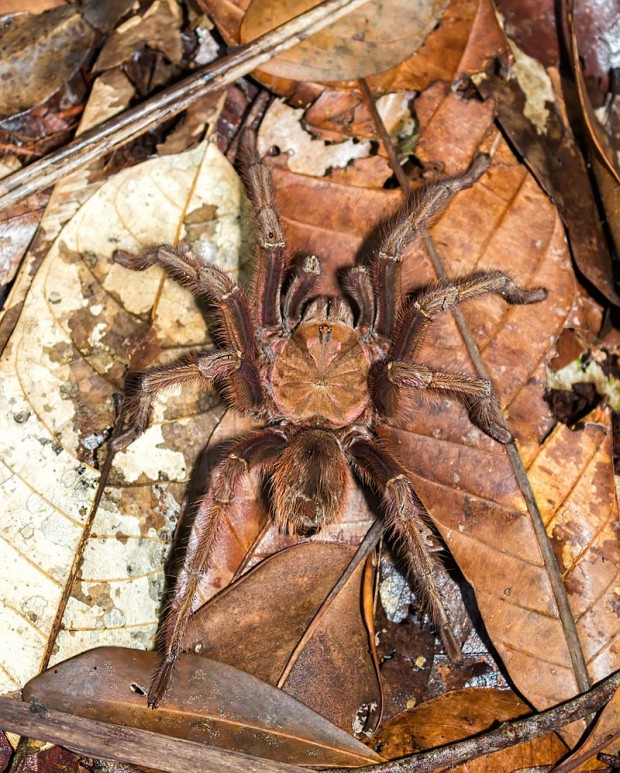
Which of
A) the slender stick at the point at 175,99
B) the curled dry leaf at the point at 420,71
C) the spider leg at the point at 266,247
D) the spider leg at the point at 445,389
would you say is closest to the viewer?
the spider leg at the point at 445,389

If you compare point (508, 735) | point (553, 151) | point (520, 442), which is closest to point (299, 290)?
point (520, 442)

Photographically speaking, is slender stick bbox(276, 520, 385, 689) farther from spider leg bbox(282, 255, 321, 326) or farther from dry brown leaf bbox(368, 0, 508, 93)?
dry brown leaf bbox(368, 0, 508, 93)

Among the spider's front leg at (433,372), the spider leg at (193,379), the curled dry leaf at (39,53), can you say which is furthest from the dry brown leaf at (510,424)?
the curled dry leaf at (39,53)

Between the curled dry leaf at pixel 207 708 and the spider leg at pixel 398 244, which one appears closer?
the curled dry leaf at pixel 207 708

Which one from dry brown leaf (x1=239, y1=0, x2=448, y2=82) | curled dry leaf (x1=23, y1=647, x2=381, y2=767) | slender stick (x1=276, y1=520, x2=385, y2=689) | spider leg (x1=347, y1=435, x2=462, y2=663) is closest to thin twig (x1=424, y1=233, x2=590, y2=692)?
spider leg (x1=347, y1=435, x2=462, y2=663)

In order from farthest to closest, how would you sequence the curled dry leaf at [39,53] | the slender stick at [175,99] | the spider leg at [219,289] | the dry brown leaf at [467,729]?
the curled dry leaf at [39,53] < the slender stick at [175,99] < the spider leg at [219,289] < the dry brown leaf at [467,729]

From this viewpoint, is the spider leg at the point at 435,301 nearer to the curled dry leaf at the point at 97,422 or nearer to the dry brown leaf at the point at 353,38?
the curled dry leaf at the point at 97,422

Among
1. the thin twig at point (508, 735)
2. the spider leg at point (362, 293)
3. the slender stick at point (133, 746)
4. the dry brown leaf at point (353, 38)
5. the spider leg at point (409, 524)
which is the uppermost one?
the dry brown leaf at point (353, 38)

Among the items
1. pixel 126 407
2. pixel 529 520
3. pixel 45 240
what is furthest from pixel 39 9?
pixel 529 520
